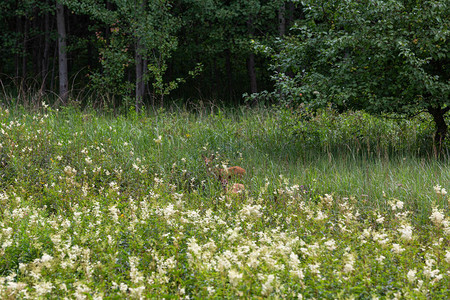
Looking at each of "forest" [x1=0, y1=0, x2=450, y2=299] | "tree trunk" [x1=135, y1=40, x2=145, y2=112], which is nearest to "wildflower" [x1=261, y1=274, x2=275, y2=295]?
"forest" [x1=0, y1=0, x2=450, y2=299]

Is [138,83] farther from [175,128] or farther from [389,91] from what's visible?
[389,91]

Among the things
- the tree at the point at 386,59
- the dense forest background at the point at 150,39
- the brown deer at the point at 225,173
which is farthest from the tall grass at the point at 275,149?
the dense forest background at the point at 150,39

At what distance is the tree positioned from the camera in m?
6.93

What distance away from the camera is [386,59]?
23.3ft

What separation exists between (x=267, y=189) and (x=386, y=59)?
304cm

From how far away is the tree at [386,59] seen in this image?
6934 millimetres

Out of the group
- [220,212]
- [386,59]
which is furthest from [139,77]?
[220,212]

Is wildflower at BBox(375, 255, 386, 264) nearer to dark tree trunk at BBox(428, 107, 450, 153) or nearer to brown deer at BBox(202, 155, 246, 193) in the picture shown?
brown deer at BBox(202, 155, 246, 193)

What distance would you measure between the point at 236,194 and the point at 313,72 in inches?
158

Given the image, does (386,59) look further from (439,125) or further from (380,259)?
(380,259)

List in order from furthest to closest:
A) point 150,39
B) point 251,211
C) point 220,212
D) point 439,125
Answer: point 150,39 < point 439,125 < point 220,212 < point 251,211

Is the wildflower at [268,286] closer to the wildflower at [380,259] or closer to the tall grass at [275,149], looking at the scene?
the wildflower at [380,259]

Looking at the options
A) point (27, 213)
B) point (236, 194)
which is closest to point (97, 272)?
point (27, 213)

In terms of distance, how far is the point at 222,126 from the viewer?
9133 millimetres
